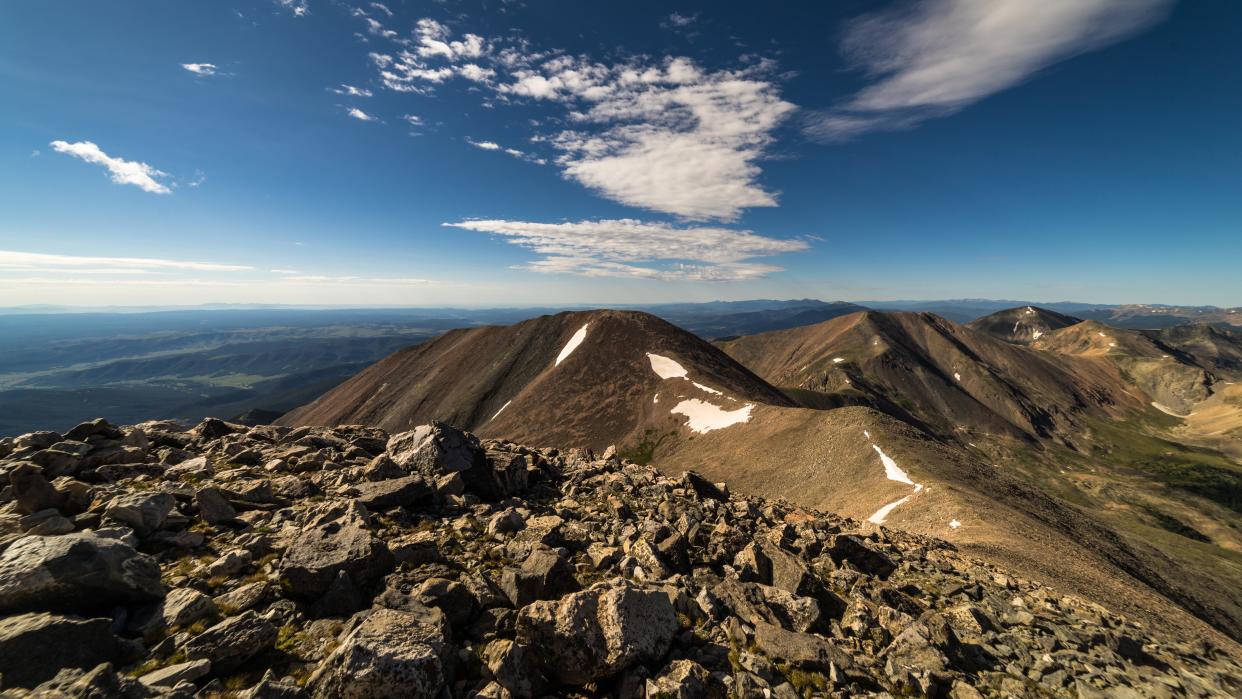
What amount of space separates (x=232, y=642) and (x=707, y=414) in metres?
80.5

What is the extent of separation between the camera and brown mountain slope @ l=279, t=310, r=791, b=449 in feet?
310

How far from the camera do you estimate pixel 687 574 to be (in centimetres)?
1436

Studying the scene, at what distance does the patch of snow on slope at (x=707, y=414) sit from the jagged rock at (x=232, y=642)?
7335 cm

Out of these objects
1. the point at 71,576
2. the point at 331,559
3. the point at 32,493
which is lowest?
the point at 331,559

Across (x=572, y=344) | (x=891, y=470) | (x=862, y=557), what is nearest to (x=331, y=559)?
(x=862, y=557)

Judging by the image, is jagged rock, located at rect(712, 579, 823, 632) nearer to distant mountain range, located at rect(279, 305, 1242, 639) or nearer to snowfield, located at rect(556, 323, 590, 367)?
distant mountain range, located at rect(279, 305, 1242, 639)

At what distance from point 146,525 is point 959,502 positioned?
53.6 metres

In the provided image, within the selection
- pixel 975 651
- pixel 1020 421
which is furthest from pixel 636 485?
pixel 1020 421

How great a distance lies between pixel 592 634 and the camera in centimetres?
921

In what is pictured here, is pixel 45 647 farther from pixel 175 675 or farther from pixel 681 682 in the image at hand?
pixel 681 682

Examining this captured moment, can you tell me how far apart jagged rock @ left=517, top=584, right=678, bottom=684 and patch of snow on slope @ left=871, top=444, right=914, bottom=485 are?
49.5 meters

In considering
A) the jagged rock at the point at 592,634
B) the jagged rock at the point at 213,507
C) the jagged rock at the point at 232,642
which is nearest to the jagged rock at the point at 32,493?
the jagged rock at the point at 213,507

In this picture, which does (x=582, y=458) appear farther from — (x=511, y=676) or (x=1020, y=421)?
(x=1020, y=421)

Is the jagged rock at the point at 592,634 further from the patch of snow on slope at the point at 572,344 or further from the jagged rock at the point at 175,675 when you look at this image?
the patch of snow on slope at the point at 572,344
